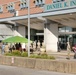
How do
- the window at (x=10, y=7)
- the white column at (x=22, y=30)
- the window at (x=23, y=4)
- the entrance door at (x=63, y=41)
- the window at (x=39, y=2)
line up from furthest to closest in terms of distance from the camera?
the white column at (x=22, y=30)
the window at (x=10, y=7)
the entrance door at (x=63, y=41)
the window at (x=23, y=4)
the window at (x=39, y=2)

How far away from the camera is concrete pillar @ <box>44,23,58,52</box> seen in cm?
4669

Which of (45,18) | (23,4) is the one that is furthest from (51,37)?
(23,4)

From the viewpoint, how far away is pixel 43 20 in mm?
46719

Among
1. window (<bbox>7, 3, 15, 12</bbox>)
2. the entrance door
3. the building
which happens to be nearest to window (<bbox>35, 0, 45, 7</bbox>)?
the building

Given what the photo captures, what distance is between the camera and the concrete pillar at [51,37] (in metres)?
46.7

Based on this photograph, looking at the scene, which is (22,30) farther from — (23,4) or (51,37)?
(51,37)

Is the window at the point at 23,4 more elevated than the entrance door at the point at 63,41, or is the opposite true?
the window at the point at 23,4

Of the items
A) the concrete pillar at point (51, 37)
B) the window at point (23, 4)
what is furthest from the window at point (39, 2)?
the concrete pillar at point (51, 37)

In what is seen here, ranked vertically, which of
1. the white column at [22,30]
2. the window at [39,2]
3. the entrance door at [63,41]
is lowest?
the entrance door at [63,41]

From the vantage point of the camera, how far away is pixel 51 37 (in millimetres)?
46969

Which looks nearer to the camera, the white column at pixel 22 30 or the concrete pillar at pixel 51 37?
the concrete pillar at pixel 51 37

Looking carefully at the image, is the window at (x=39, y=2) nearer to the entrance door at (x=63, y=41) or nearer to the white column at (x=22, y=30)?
the white column at (x=22, y=30)

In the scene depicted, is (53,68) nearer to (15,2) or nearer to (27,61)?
(27,61)

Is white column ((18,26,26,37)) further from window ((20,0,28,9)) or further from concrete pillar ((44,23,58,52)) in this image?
concrete pillar ((44,23,58,52))
